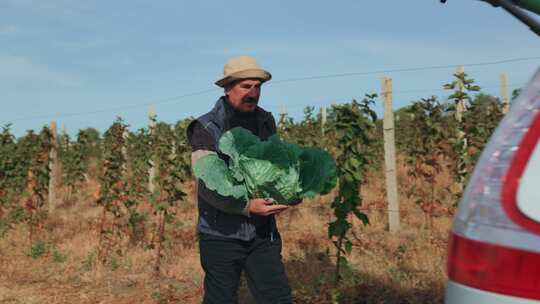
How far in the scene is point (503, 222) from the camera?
4.67ft

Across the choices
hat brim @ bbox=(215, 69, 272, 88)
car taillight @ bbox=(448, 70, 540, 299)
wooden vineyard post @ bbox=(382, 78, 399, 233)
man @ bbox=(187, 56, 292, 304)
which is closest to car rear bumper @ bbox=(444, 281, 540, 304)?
car taillight @ bbox=(448, 70, 540, 299)

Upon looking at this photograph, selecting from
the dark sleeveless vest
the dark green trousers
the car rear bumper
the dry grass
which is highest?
the dark sleeveless vest

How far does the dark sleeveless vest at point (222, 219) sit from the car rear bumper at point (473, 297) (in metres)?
2.07

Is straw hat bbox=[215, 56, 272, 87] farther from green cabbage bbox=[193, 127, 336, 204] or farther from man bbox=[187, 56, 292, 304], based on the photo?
green cabbage bbox=[193, 127, 336, 204]

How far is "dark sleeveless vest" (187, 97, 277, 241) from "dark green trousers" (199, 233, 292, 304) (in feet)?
0.15

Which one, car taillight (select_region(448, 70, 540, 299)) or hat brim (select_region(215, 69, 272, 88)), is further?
hat brim (select_region(215, 69, 272, 88))

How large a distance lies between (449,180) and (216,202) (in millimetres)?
12297

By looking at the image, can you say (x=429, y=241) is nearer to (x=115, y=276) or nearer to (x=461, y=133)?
(x=461, y=133)

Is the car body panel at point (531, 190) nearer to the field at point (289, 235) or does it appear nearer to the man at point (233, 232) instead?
the man at point (233, 232)

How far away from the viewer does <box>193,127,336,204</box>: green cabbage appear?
3.40 metres

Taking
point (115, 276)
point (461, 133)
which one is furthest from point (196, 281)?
point (461, 133)

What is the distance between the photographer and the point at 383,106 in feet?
31.8

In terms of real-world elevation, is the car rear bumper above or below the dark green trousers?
above

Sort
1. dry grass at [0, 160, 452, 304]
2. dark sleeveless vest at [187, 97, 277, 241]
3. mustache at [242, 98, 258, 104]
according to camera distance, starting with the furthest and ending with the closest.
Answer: dry grass at [0, 160, 452, 304], mustache at [242, 98, 258, 104], dark sleeveless vest at [187, 97, 277, 241]
